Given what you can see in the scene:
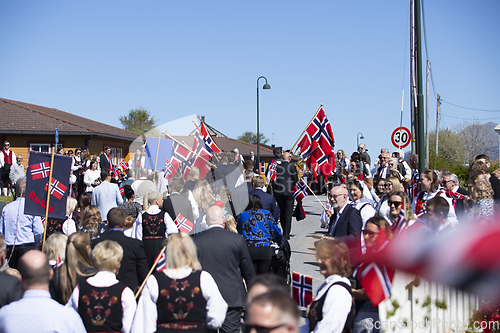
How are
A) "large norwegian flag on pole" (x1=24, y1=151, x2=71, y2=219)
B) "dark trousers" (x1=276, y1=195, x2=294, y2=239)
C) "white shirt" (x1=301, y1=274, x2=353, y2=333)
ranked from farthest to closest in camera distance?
"dark trousers" (x1=276, y1=195, x2=294, y2=239), "large norwegian flag on pole" (x1=24, y1=151, x2=71, y2=219), "white shirt" (x1=301, y1=274, x2=353, y2=333)

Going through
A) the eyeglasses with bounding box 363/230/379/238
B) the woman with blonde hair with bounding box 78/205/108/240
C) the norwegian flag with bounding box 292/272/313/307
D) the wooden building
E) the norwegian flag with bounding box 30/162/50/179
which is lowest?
the norwegian flag with bounding box 292/272/313/307

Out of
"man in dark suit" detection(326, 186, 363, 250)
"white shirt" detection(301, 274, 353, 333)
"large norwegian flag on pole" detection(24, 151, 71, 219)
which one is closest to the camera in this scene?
"white shirt" detection(301, 274, 353, 333)

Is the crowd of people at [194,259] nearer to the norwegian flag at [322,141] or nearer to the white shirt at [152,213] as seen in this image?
the white shirt at [152,213]

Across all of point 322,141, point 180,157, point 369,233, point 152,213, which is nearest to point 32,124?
point 180,157

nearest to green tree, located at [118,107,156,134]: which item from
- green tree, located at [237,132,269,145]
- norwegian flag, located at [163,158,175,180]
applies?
green tree, located at [237,132,269,145]

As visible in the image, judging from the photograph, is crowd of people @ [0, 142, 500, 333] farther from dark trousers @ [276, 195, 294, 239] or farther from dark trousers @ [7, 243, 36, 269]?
dark trousers @ [276, 195, 294, 239]

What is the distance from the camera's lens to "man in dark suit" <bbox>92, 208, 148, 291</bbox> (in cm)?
509

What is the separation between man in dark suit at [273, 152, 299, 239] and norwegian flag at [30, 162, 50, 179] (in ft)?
17.0

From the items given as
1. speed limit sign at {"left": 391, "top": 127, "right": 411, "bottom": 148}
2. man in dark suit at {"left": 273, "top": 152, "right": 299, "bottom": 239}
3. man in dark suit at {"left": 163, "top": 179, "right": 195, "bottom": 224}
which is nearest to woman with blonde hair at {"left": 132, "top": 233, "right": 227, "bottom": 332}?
man in dark suit at {"left": 163, "top": 179, "right": 195, "bottom": 224}

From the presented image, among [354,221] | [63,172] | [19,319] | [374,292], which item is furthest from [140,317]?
[63,172]

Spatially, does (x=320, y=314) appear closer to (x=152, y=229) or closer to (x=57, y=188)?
(x=152, y=229)

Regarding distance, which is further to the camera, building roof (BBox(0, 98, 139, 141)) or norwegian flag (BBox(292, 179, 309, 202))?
building roof (BBox(0, 98, 139, 141))

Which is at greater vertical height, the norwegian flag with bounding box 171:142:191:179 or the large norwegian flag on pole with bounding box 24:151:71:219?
the norwegian flag with bounding box 171:142:191:179

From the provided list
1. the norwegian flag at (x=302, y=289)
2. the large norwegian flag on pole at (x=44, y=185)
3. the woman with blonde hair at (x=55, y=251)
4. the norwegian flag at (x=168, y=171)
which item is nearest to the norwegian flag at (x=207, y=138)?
the norwegian flag at (x=168, y=171)
